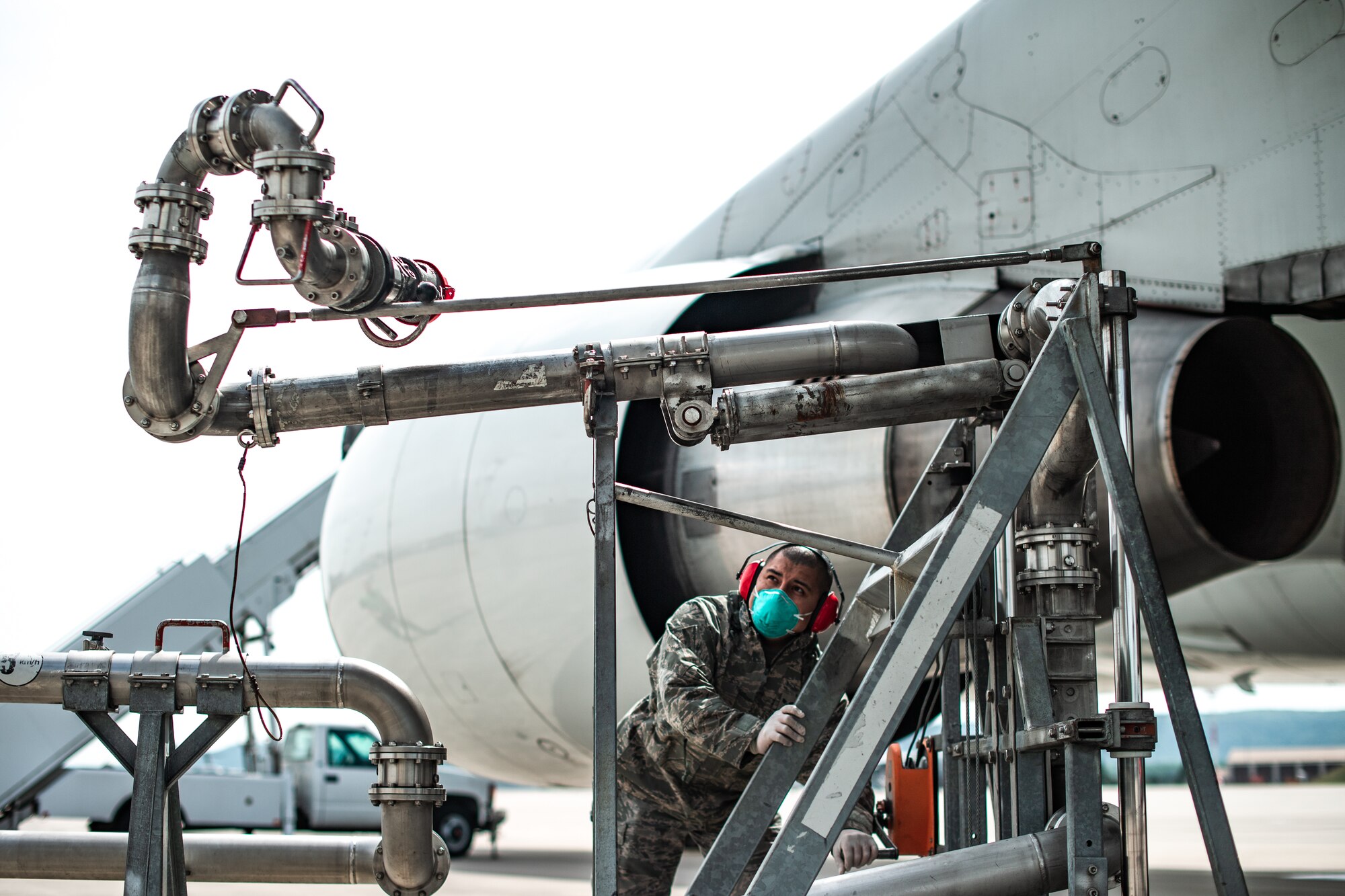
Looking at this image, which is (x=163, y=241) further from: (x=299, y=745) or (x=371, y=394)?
(x=299, y=745)

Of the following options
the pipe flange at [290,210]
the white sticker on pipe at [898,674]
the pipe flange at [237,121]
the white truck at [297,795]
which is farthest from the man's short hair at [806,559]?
the white truck at [297,795]

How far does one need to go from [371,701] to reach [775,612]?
1.33 m

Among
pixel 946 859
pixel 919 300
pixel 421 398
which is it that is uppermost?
pixel 919 300

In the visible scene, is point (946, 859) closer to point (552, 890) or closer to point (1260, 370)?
point (1260, 370)

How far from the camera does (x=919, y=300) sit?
639 cm

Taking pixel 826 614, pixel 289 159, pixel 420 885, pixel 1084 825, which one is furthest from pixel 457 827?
pixel 1084 825

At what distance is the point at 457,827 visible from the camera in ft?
53.2

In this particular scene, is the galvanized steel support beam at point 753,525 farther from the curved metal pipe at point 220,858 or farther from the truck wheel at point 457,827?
the truck wheel at point 457,827

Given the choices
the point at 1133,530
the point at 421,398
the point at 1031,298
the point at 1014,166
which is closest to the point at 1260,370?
the point at 1014,166

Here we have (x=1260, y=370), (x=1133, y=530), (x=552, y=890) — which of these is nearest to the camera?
(x=1133, y=530)

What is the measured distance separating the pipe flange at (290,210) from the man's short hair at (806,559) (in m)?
1.74

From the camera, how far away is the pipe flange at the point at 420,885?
430cm

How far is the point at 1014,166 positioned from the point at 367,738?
15.0 meters

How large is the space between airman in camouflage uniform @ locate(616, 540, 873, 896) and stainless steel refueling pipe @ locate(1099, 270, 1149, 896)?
3.31 ft
